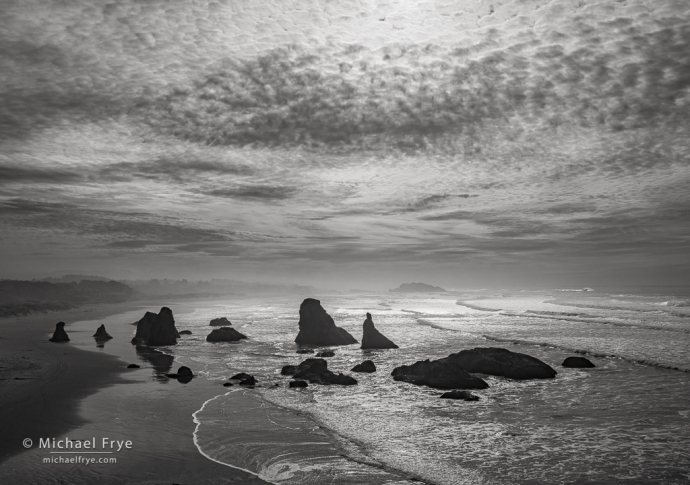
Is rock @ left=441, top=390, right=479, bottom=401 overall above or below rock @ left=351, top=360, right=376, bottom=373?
above

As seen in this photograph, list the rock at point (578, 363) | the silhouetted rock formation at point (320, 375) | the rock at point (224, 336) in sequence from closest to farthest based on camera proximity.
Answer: the silhouetted rock formation at point (320, 375) < the rock at point (578, 363) < the rock at point (224, 336)

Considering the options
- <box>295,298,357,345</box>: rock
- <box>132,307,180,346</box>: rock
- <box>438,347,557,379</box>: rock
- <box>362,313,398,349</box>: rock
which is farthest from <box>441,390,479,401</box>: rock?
<box>132,307,180,346</box>: rock

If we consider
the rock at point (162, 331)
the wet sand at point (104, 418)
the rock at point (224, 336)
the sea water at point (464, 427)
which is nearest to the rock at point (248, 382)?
the sea water at point (464, 427)

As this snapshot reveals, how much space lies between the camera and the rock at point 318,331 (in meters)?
55.5

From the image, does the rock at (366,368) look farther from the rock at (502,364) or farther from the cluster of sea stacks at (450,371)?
the rock at (502,364)

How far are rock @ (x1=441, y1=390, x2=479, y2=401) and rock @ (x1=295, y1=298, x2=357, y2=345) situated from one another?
1151 inches

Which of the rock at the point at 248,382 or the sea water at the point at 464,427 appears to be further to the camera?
the rock at the point at 248,382

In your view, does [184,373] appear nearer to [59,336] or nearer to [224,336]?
[224,336]

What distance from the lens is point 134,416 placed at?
22297 millimetres

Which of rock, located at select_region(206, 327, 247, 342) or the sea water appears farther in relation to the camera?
rock, located at select_region(206, 327, 247, 342)

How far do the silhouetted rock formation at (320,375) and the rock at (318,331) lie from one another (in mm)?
20148

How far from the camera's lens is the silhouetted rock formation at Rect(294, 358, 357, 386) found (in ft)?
103

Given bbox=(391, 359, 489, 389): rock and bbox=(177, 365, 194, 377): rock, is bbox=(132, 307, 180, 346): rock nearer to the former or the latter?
bbox=(177, 365, 194, 377): rock

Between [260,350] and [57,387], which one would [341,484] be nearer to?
[57,387]
